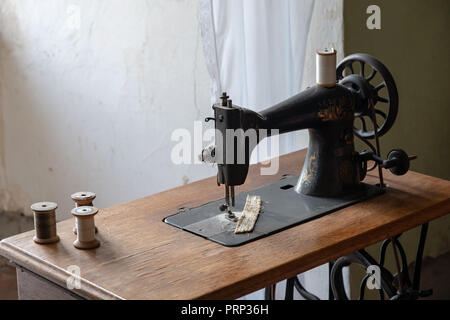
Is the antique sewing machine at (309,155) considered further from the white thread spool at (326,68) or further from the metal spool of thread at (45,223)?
the metal spool of thread at (45,223)

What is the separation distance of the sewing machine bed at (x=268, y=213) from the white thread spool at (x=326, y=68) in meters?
0.31

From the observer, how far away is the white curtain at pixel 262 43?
7.85ft

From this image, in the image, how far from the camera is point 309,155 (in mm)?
1931

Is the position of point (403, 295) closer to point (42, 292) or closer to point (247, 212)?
point (247, 212)

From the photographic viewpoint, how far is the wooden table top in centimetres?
146

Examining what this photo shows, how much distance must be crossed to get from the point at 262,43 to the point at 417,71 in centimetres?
81

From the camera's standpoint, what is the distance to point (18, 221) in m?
4.02

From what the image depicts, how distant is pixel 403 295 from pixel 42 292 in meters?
0.98

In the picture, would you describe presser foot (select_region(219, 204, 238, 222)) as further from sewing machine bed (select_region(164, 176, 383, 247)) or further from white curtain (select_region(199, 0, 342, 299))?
white curtain (select_region(199, 0, 342, 299))

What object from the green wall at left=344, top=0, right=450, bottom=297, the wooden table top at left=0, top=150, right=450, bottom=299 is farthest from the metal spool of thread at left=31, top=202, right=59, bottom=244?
the green wall at left=344, top=0, right=450, bottom=297

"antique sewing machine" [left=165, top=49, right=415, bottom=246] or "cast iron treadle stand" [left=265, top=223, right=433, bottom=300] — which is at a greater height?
"antique sewing machine" [left=165, top=49, right=415, bottom=246]

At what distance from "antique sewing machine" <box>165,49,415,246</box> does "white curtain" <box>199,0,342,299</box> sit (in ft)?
1.46

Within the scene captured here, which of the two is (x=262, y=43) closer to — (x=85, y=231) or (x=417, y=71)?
(x=417, y=71)
